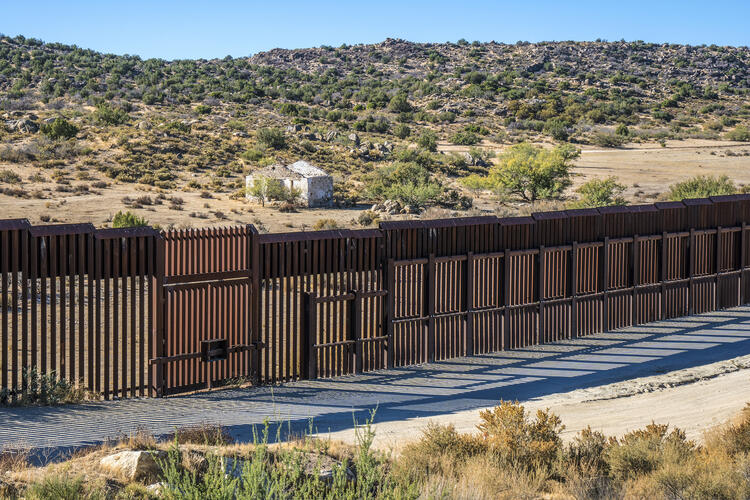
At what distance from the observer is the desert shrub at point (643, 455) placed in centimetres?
945

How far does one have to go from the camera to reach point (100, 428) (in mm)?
11242

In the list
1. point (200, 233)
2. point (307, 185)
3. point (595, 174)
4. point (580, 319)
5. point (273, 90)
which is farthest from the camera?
point (273, 90)

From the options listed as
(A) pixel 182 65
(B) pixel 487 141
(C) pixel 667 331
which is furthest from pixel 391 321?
(A) pixel 182 65

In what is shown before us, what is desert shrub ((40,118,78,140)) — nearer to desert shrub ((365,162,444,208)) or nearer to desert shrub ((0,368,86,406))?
desert shrub ((365,162,444,208))

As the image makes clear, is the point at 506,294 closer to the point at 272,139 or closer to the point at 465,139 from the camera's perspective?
the point at 272,139

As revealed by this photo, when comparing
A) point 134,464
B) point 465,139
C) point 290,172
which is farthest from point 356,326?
point 465,139

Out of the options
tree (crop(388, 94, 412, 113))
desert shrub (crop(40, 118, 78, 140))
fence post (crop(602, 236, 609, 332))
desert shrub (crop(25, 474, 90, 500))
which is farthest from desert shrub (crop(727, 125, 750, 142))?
desert shrub (crop(25, 474, 90, 500))

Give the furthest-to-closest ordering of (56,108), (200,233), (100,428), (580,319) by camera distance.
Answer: (56,108)
(580,319)
(200,233)
(100,428)

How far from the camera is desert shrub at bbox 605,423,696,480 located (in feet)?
31.0

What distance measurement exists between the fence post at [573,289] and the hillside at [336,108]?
85.1 feet

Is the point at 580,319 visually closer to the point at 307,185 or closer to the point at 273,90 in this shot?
the point at 307,185

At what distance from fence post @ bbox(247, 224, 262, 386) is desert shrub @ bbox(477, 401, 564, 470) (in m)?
4.71

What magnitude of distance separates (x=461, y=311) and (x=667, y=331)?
5366 millimetres

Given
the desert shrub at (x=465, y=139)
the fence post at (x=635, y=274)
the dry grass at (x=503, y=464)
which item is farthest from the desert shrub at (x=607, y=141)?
the dry grass at (x=503, y=464)
